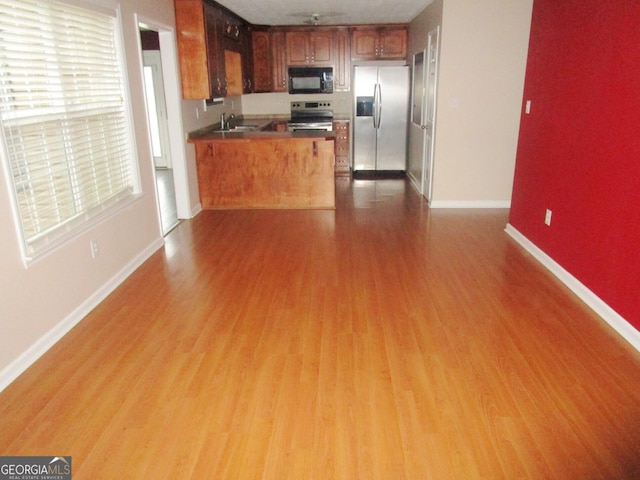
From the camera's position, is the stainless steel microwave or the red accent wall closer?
the red accent wall

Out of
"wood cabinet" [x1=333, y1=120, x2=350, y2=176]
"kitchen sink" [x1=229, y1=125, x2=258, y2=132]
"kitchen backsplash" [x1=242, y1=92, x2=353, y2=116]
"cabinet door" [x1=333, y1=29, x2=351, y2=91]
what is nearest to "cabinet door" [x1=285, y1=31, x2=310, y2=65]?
"cabinet door" [x1=333, y1=29, x2=351, y2=91]

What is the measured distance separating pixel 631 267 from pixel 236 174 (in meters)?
4.05

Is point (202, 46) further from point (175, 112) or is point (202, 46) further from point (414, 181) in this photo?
point (414, 181)

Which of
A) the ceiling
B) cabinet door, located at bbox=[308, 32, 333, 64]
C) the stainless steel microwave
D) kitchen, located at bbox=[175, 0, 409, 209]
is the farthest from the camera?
the stainless steel microwave

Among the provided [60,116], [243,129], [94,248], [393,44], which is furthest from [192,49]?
[393,44]

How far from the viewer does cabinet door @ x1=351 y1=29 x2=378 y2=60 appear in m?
7.36

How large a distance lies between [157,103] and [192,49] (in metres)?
3.75

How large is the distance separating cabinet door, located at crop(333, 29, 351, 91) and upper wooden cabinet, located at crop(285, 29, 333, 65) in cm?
9

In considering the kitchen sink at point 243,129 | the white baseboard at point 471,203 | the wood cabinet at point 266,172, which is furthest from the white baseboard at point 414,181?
the kitchen sink at point 243,129

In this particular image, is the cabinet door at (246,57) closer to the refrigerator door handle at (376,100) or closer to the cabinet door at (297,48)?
the cabinet door at (297,48)

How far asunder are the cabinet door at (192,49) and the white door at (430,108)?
2.50 meters

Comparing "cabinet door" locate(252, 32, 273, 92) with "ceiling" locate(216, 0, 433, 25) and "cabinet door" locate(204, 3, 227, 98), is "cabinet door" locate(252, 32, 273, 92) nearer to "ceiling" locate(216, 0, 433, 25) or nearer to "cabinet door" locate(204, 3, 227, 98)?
"ceiling" locate(216, 0, 433, 25)

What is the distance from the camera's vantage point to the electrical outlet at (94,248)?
10.5 ft

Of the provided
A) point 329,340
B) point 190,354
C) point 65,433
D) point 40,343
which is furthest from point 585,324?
point 40,343
